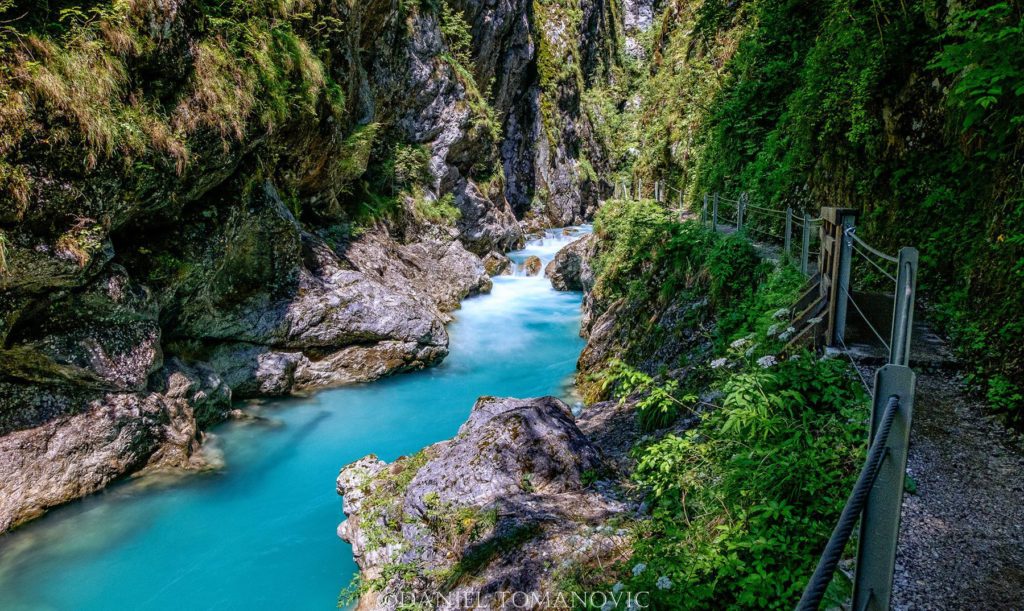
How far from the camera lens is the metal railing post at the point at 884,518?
1.79 metres

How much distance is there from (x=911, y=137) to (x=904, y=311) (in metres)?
6.03

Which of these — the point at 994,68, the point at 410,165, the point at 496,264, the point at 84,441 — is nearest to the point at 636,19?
the point at 496,264

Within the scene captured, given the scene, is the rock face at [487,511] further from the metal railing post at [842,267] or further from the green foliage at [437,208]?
the green foliage at [437,208]

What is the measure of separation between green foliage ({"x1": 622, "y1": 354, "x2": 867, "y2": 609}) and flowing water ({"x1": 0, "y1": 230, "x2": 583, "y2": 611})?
4.73 m

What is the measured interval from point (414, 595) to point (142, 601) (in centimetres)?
439

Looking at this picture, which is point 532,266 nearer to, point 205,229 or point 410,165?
point 410,165

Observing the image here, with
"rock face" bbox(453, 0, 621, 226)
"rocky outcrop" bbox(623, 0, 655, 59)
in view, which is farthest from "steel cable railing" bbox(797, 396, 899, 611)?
"rocky outcrop" bbox(623, 0, 655, 59)

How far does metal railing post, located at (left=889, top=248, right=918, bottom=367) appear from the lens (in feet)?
6.93

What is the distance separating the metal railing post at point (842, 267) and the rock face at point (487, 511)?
101 inches

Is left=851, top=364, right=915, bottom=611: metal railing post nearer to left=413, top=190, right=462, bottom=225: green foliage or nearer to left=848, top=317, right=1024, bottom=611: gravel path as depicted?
left=848, top=317, right=1024, bottom=611: gravel path

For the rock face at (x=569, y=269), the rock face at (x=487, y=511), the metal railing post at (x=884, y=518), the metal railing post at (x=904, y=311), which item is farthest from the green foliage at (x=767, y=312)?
the rock face at (x=569, y=269)

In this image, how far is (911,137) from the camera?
263 inches

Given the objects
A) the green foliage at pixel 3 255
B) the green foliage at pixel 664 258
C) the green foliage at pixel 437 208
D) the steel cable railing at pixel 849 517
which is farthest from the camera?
the green foliage at pixel 437 208

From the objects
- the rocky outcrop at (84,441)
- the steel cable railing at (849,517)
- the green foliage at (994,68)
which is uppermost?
the green foliage at (994,68)
